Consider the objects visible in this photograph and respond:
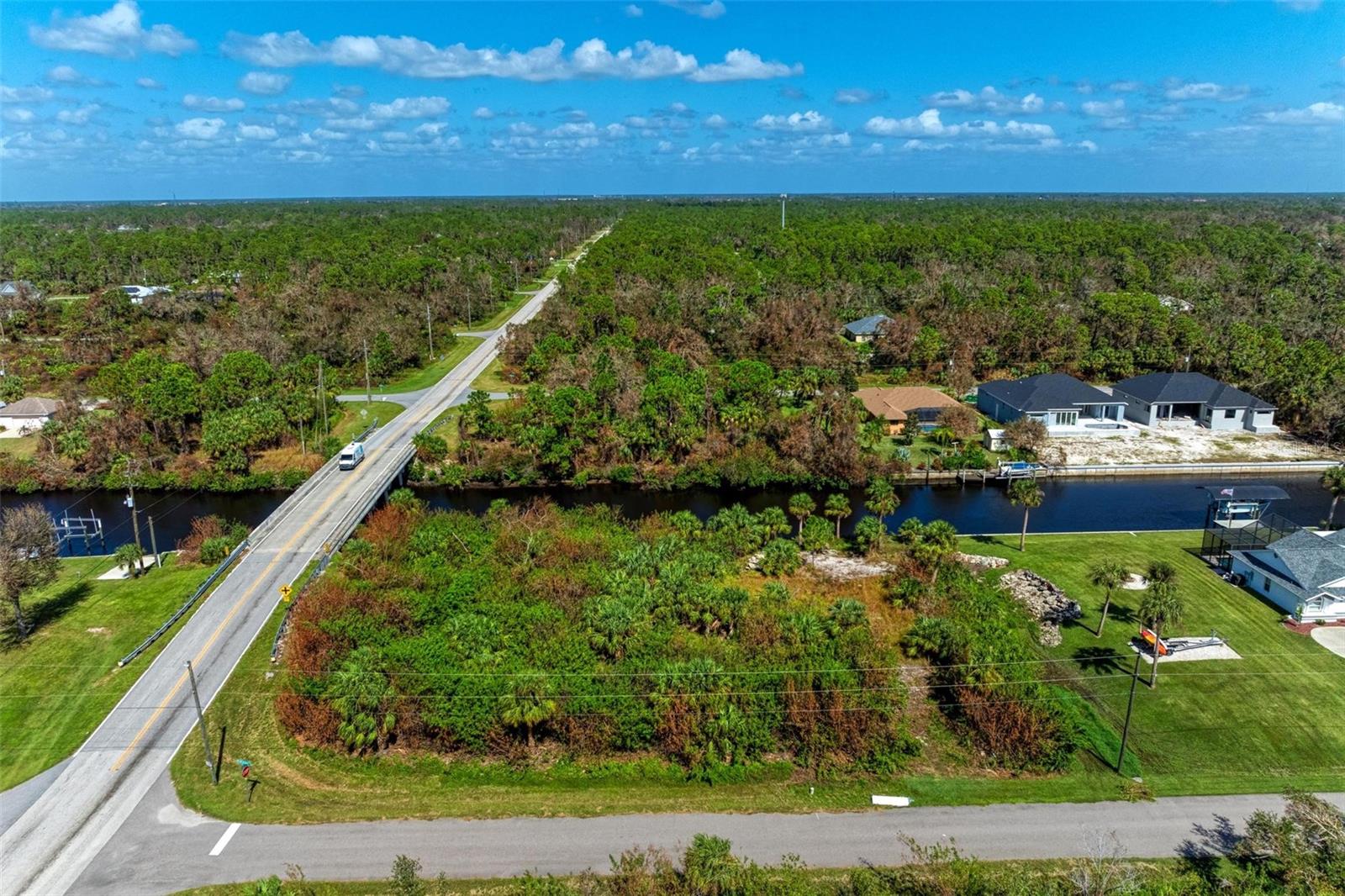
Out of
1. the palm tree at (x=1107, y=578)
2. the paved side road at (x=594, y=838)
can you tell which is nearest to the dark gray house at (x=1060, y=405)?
the palm tree at (x=1107, y=578)

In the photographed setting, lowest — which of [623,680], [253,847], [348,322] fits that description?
[253,847]

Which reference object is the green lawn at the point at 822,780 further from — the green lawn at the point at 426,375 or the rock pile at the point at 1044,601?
the green lawn at the point at 426,375

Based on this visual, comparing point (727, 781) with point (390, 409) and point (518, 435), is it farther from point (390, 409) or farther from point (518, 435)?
point (390, 409)

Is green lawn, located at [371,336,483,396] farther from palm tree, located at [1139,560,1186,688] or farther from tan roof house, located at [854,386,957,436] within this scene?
palm tree, located at [1139,560,1186,688]

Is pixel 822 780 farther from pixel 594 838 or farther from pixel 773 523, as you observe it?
pixel 773 523

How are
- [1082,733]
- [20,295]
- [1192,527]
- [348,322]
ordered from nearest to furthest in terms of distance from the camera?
[1082,733], [1192,527], [348,322], [20,295]

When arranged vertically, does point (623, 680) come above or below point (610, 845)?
above

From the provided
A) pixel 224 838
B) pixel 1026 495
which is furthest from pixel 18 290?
pixel 1026 495

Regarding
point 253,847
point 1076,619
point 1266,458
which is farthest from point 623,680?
point 1266,458
